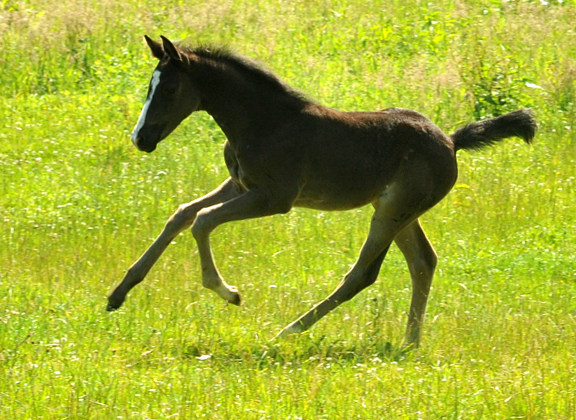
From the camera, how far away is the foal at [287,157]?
7035 millimetres

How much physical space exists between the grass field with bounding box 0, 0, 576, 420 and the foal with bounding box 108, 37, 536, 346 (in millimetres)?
403

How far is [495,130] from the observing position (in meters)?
7.77

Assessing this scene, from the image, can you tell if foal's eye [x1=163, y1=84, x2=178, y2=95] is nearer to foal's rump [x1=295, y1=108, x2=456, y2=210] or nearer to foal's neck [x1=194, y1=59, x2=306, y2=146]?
foal's neck [x1=194, y1=59, x2=306, y2=146]

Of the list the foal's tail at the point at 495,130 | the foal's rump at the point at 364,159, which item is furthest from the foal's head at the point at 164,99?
the foal's tail at the point at 495,130

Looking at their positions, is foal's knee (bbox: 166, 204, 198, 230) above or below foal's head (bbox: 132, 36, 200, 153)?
below

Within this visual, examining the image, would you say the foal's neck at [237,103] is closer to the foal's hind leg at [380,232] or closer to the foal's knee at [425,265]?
the foal's hind leg at [380,232]

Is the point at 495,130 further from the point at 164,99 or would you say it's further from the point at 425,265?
the point at 164,99

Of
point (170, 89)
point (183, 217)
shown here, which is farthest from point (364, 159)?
point (170, 89)

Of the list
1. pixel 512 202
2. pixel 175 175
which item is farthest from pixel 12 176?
pixel 512 202

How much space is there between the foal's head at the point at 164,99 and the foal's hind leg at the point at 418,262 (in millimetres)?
1928

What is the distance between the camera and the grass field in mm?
5906

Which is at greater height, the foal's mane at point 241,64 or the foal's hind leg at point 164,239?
the foal's mane at point 241,64

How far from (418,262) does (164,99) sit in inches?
88.4

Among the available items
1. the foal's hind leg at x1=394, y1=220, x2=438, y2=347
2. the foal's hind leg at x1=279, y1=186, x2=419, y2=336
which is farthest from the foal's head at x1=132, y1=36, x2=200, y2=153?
the foal's hind leg at x1=394, y1=220, x2=438, y2=347
